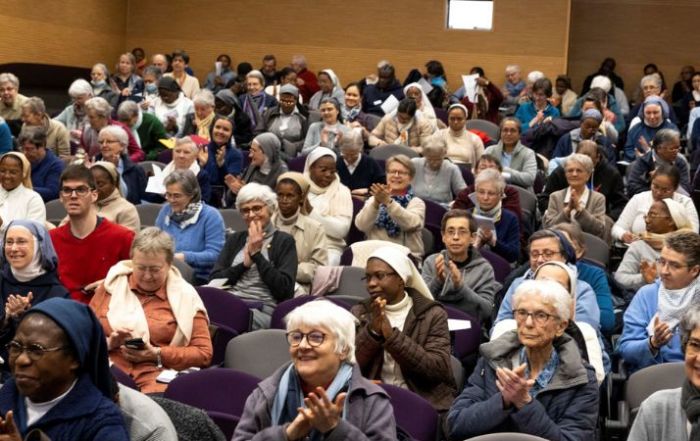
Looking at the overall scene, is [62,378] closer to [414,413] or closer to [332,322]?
[332,322]

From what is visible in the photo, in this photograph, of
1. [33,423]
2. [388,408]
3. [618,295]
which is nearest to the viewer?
[33,423]

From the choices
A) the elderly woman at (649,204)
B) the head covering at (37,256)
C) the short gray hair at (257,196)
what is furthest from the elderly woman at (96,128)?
the head covering at (37,256)

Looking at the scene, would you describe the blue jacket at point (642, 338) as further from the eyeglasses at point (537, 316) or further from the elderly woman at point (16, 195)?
the elderly woman at point (16, 195)

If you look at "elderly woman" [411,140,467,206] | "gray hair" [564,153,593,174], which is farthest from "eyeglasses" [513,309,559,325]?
"elderly woman" [411,140,467,206]

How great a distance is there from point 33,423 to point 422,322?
196 centimetres

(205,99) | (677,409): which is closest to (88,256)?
(677,409)

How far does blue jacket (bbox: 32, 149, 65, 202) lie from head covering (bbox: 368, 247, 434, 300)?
12.9 ft

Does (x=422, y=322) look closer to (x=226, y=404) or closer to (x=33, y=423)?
(x=226, y=404)

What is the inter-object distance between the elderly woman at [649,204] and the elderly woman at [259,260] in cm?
251

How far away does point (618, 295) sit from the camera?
261 inches

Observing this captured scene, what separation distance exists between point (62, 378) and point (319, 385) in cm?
84

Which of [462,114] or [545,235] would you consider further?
[462,114]

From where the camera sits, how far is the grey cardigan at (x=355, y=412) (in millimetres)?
3451

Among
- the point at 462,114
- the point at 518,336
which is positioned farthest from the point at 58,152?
the point at 518,336
